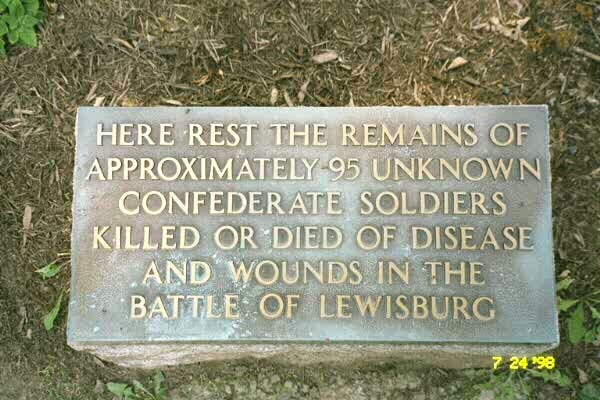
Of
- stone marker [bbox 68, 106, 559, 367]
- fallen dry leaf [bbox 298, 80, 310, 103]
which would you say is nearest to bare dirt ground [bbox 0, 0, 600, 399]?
fallen dry leaf [bbox 298, 80, 310, 103]

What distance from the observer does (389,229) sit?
249cm

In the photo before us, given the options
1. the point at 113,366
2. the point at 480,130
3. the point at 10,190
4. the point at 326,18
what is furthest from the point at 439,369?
the point at 10,190

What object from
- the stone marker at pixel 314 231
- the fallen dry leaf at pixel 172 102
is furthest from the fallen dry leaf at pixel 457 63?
the fallen dry leaf at pixel 172 102

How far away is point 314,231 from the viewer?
8.21 feet

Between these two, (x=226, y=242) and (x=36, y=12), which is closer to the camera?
(x=226, y=242)

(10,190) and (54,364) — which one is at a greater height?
(10,190)

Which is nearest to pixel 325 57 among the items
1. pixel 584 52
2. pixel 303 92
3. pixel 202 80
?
pixel 303 92

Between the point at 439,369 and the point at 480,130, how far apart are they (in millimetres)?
1363

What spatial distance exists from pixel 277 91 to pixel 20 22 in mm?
1563

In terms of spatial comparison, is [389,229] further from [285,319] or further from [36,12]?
[36,12]

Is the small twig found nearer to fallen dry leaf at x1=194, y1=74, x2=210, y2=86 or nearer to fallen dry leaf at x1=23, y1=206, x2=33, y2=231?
fallen dry leaf at x1=194, y1=74, x2=210, y2=86

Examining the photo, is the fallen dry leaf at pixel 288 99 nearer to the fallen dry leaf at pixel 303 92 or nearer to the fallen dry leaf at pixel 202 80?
the fallen dry leaf at pixel 303 92

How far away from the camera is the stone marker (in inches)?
96.7

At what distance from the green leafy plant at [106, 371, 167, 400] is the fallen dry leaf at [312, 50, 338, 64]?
202cm
